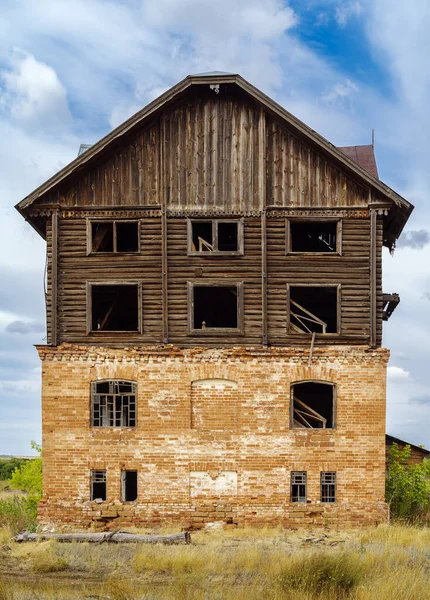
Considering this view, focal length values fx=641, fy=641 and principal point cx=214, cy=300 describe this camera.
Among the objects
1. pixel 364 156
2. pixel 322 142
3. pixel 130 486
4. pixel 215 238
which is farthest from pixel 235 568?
pixel 364 156

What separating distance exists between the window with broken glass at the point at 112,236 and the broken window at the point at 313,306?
5608 mm

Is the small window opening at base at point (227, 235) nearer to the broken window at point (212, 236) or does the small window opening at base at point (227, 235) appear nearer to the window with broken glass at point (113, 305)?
the broken window at point (212, 236)

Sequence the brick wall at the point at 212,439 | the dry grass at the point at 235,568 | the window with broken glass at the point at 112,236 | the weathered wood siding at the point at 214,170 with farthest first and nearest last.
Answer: the window with broken glass at the point at 112,236 < the weathered wood siding at the point at 214,170 < the brick wall at the point at 212,439 < the dry grass at the point at 235,568

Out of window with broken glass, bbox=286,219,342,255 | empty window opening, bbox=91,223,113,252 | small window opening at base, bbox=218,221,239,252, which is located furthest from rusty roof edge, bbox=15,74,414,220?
small window opening at base, bbox=218,221,239,252

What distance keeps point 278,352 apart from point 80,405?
20.5 feet

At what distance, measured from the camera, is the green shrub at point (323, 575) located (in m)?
11.3

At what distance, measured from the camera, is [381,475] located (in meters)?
19.3

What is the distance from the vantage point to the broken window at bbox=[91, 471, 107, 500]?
19469 millimetres

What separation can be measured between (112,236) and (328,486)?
1095 cm

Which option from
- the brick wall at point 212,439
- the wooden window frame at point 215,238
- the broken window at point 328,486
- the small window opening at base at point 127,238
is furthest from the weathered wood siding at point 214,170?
the broken window at point 328,486

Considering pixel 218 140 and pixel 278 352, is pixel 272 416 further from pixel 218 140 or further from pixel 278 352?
pixel 218 140

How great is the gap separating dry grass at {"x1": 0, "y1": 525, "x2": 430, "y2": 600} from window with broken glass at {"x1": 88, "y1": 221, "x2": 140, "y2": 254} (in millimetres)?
8861

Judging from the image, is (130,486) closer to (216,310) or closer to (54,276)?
(54,276)

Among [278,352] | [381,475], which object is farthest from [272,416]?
[381,475]
